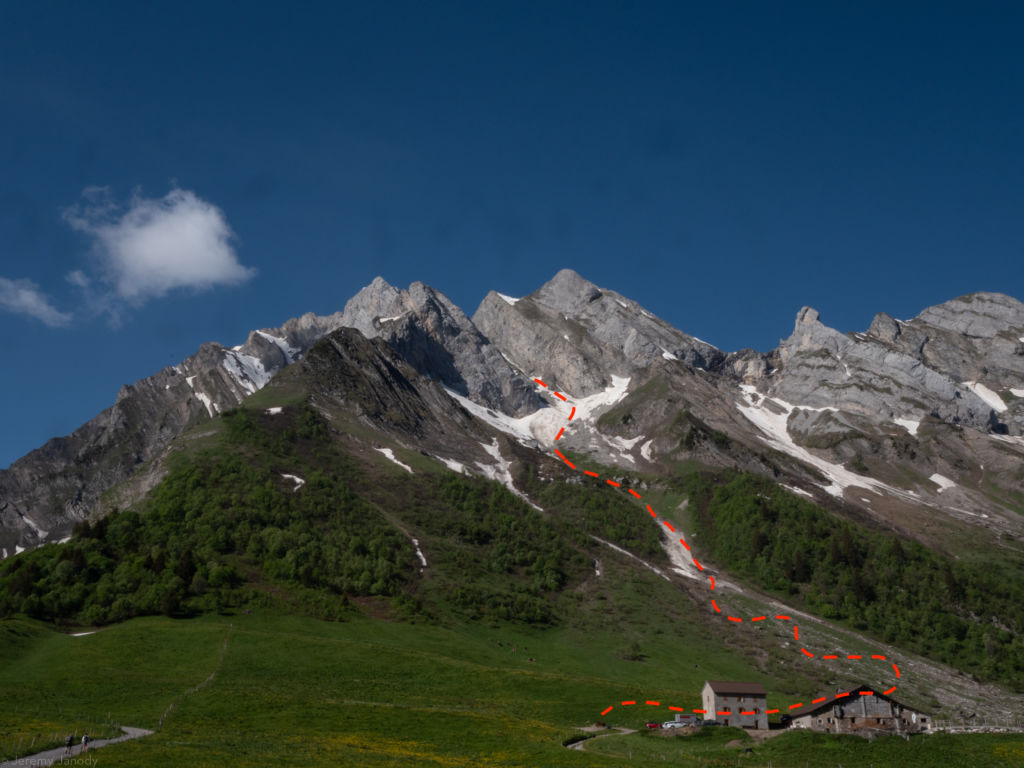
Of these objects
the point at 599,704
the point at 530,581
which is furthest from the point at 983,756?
the point at 530,581

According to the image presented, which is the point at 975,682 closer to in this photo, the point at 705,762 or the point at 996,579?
the point at 996,579

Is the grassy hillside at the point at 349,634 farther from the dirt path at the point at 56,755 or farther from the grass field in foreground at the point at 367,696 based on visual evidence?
the dirt path at the point at 56,755

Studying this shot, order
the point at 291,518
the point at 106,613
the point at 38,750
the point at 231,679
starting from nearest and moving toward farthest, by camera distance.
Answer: the point at 38,750 < the point at 231,679 < the point at 106,613 < the point at 291,518

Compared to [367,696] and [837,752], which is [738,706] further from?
[367,696]

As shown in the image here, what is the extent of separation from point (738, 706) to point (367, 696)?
40.7 m

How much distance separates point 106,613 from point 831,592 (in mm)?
150991

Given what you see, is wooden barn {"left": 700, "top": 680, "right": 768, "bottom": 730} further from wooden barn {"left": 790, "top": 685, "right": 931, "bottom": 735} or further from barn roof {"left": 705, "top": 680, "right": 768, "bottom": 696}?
wooden barn {"left": 790, "top": 685, "right": 931, "bottom": 735}

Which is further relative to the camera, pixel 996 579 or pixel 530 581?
pixel 996 579

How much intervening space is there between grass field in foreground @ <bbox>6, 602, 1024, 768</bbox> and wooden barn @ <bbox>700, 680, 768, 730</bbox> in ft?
26.5

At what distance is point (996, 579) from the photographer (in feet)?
635

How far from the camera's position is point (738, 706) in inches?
3152

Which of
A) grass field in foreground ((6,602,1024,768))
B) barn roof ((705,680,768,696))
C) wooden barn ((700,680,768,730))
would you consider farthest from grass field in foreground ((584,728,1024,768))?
barn roof ((705,680,768,696))

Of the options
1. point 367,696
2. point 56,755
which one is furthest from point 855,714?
point 56,755

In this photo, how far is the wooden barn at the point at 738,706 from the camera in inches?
3125
